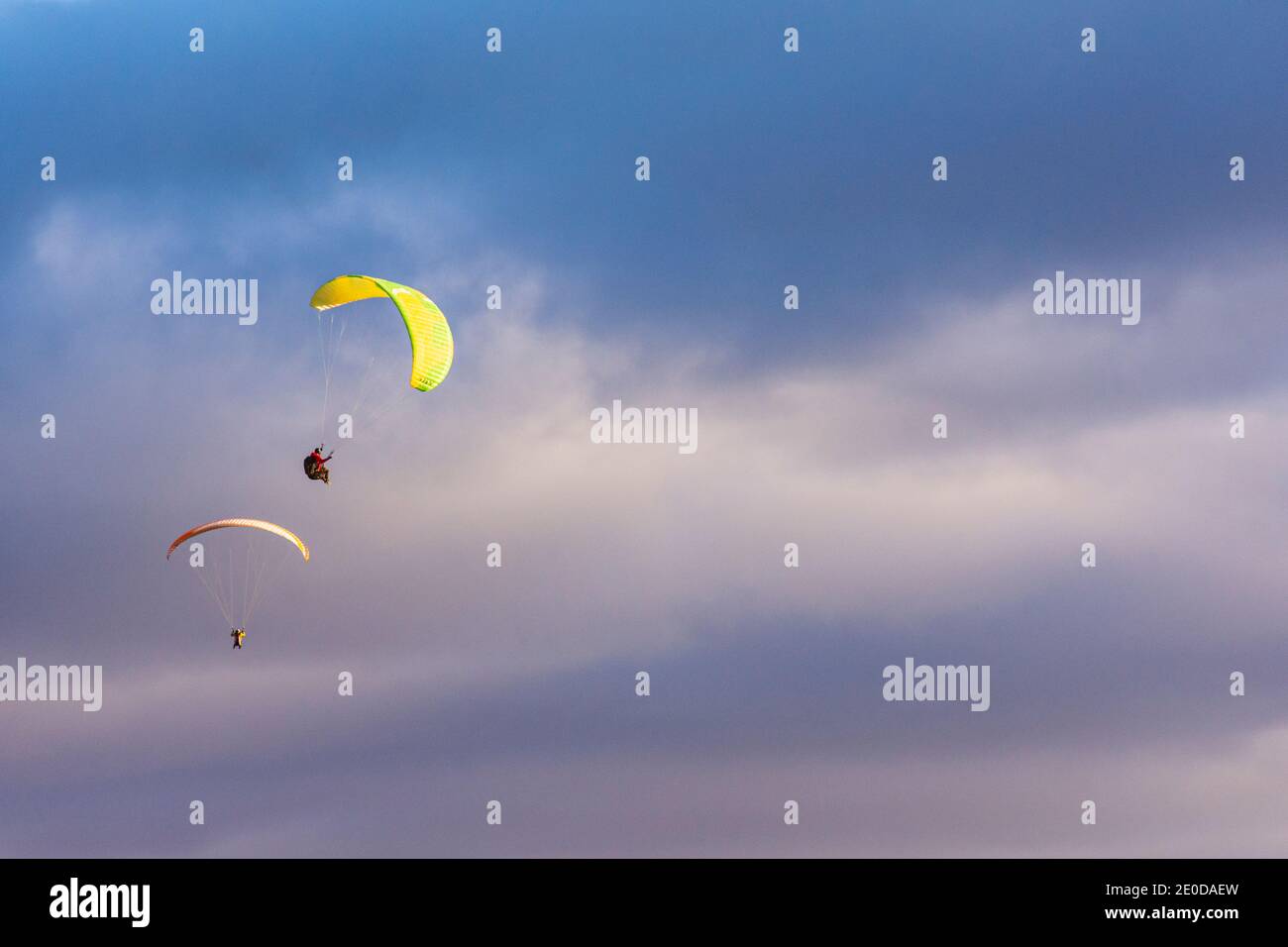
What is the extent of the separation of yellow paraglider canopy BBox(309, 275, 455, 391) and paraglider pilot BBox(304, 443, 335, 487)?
5.27 meters

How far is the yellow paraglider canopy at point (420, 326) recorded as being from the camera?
72250mm

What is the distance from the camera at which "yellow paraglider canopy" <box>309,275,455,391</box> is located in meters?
72.2

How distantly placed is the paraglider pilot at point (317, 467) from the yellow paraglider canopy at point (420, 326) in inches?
208

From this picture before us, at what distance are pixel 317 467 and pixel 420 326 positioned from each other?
6900 mm

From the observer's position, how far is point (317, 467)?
2933 inches

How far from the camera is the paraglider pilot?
243ft

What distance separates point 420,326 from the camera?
72.4m

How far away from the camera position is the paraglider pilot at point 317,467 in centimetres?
7406
